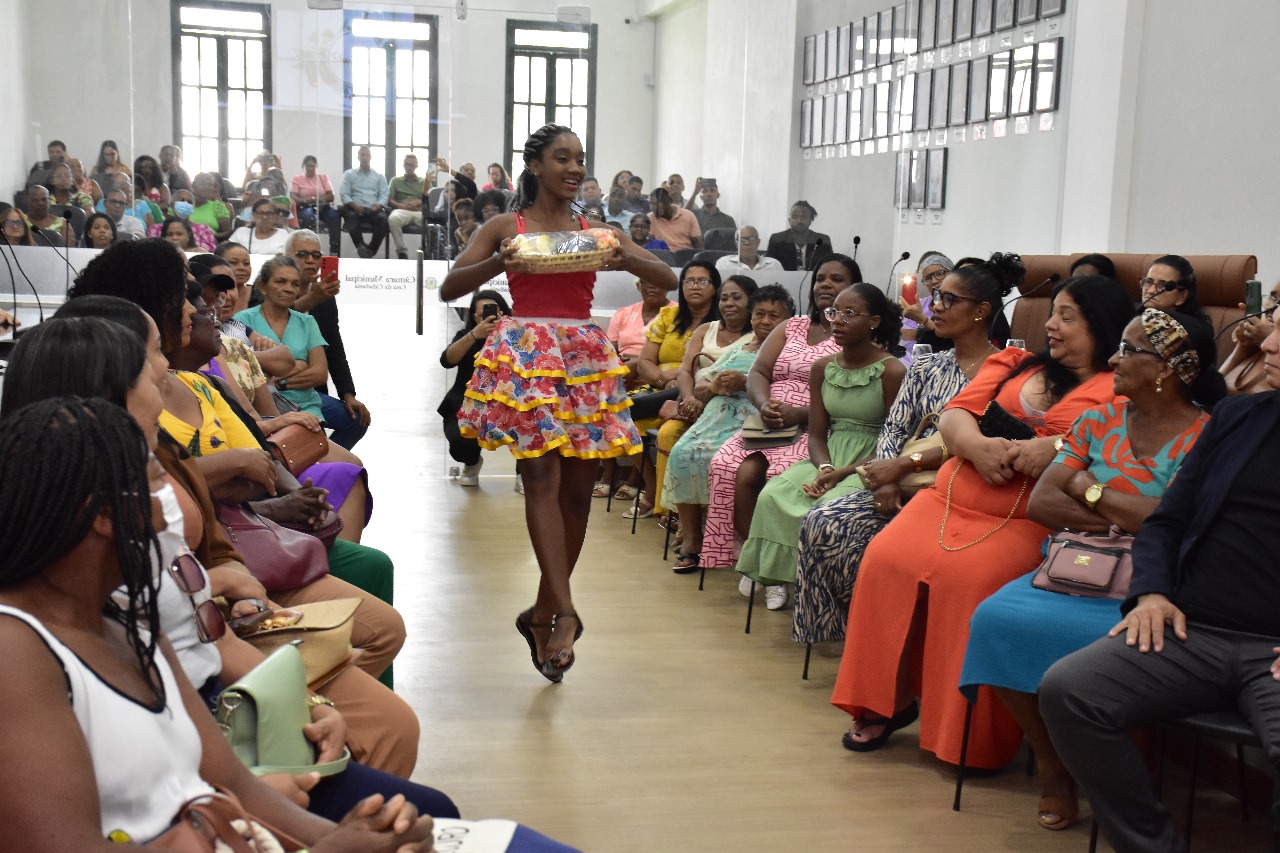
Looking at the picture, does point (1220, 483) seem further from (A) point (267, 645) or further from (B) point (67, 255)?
(B) point (67, 255)

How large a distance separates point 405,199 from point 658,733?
651 centimetres

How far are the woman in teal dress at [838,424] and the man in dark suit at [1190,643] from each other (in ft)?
5.58

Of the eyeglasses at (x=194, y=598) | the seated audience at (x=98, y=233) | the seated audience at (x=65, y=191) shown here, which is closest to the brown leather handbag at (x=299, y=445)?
the eyeglasses at (x=194, y=598)

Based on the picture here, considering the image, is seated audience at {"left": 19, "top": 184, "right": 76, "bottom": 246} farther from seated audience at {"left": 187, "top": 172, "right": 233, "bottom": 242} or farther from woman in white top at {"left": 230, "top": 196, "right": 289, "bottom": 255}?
woman in white top at {"left": 230, "top": 196, "right": 289, "bottom": 255}

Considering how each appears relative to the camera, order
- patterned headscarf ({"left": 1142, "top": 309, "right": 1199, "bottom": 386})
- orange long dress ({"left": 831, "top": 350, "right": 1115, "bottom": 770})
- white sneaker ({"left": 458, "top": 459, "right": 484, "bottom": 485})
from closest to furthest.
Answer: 1. patterned headscarf ({"left": 1142, "top": 309, "right": 1199, "bottom": 386})
2. orange long dress ({"left": 831, "top": 350, "right": 1115, "bottom": 770})
3. white sneaker ({"left": 458, "top": 459, "right": 484, "bottom": 485})

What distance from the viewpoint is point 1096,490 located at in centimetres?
301

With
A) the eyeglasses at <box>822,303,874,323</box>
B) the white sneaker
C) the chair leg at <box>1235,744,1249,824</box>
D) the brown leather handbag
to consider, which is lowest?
the white sneaker

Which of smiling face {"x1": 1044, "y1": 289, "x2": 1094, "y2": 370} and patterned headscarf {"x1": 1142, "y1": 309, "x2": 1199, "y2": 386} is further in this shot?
smiling face {"x1": 1044, "y1": 289, "x2": 1094, "y2": 370}

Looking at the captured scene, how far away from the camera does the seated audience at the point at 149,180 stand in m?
9.08

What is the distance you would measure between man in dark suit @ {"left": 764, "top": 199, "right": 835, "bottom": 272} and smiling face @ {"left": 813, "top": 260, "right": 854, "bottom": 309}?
502 centimetres

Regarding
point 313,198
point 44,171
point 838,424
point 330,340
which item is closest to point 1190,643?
point 838,424

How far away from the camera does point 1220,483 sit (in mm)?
2652

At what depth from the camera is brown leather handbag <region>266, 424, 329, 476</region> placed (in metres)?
3.69

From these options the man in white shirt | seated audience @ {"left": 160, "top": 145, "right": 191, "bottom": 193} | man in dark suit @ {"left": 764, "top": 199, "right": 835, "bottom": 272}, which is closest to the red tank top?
seated audience @ {"left": 160, "top": 145, "right": 191, "bottom": 193}
